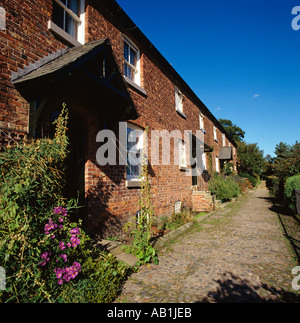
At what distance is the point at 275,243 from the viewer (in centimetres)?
549

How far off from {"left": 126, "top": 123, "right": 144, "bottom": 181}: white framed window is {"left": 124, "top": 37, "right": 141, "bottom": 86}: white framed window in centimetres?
188

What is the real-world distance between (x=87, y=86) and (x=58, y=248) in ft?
10.5

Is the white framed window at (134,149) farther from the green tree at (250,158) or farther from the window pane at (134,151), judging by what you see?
the green tree at (250,158)

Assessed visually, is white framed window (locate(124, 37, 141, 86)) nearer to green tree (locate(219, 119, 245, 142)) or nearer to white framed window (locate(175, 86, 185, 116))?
white framed window (locate(175, 86, 185, 116))

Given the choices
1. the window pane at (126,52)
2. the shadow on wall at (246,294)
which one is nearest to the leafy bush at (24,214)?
the shadow on wall at (246,294)

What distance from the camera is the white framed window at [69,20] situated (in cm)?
436

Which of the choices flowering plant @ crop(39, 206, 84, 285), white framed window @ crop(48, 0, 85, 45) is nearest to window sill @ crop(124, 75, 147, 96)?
white framed window @ crop(48, 0, 85, 45)

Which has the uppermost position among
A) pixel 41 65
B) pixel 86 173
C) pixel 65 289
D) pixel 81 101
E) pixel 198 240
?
pixel 41 65

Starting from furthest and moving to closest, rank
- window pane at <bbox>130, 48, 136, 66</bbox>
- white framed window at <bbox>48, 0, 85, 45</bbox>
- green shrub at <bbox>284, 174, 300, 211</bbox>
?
green shrub at <bbox>284, 174, 300, 211</bbox> < window pane at <bbox>130, 48, 136, 66</bbox> < white framed window at <bbox>48, 0, 85, 45</bbox>

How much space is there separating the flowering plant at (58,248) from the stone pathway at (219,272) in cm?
100

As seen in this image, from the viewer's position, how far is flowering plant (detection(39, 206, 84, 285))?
242 cm
